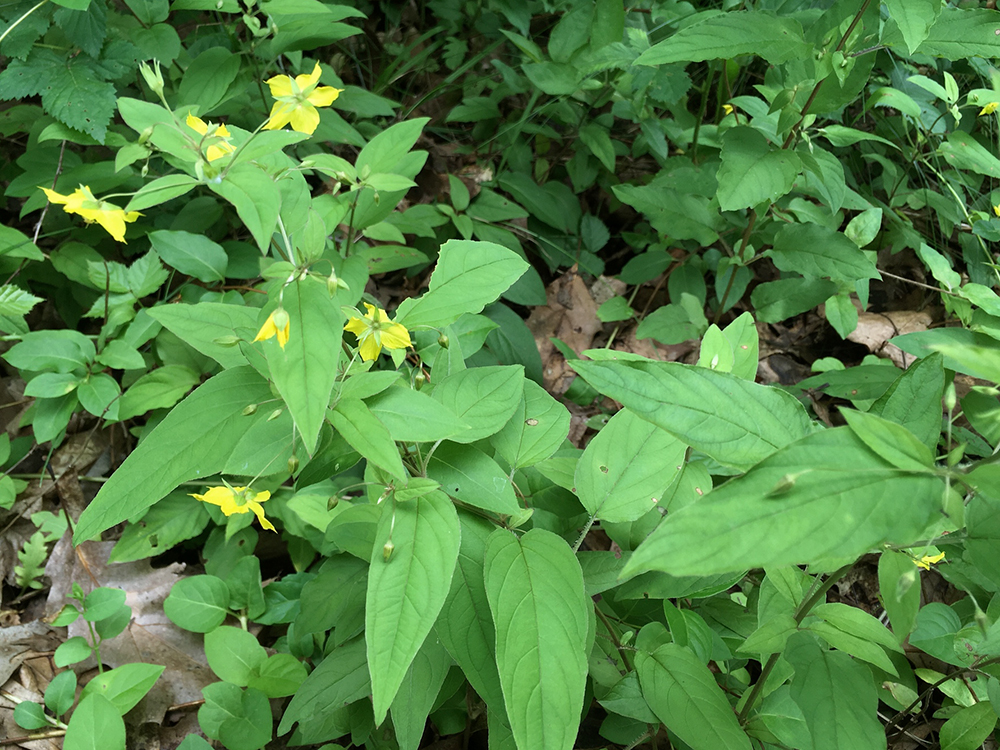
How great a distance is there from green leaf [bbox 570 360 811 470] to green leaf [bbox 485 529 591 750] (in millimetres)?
357

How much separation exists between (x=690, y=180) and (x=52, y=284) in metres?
2.37

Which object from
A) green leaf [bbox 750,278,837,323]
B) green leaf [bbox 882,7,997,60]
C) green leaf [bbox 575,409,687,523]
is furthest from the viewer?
green leaf [bbox 750,278,837,323]

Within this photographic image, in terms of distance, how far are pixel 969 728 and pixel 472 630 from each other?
3.61 feet

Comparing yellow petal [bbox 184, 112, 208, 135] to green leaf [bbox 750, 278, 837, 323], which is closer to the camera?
yellow petal [bbox 184, 112, 208, 135]

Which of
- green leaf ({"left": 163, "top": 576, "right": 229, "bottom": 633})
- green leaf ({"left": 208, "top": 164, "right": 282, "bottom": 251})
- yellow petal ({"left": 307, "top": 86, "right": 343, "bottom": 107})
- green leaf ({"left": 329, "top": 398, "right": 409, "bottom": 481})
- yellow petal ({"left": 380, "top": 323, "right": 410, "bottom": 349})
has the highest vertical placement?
yellow petal ({"left": 307, "top": 86, "right": 343, "bottom": 107})

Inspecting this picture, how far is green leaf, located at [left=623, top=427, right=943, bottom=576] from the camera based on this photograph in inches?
23.5

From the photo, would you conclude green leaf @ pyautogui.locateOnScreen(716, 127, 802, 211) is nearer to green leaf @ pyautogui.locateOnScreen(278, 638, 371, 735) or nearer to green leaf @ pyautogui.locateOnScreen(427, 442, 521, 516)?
green leaf @ pyautogui.locateOnScreen(427, 442, 521, 516)

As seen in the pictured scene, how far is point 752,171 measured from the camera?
171 centimetres

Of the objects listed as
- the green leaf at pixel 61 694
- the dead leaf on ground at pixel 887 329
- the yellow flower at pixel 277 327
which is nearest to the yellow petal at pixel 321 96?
the yellow flower at pixel 277 327

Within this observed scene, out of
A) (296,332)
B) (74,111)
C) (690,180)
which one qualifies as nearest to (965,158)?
(690,180)

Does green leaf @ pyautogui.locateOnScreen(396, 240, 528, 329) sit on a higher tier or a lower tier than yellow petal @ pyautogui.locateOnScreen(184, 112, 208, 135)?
lower

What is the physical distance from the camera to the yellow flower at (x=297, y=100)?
1198 millimetres

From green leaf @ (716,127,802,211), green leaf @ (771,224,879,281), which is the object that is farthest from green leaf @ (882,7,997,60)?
green leaf @ (771,224,879,281)

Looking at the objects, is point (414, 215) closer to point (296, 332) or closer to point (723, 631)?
point (296, 332)
